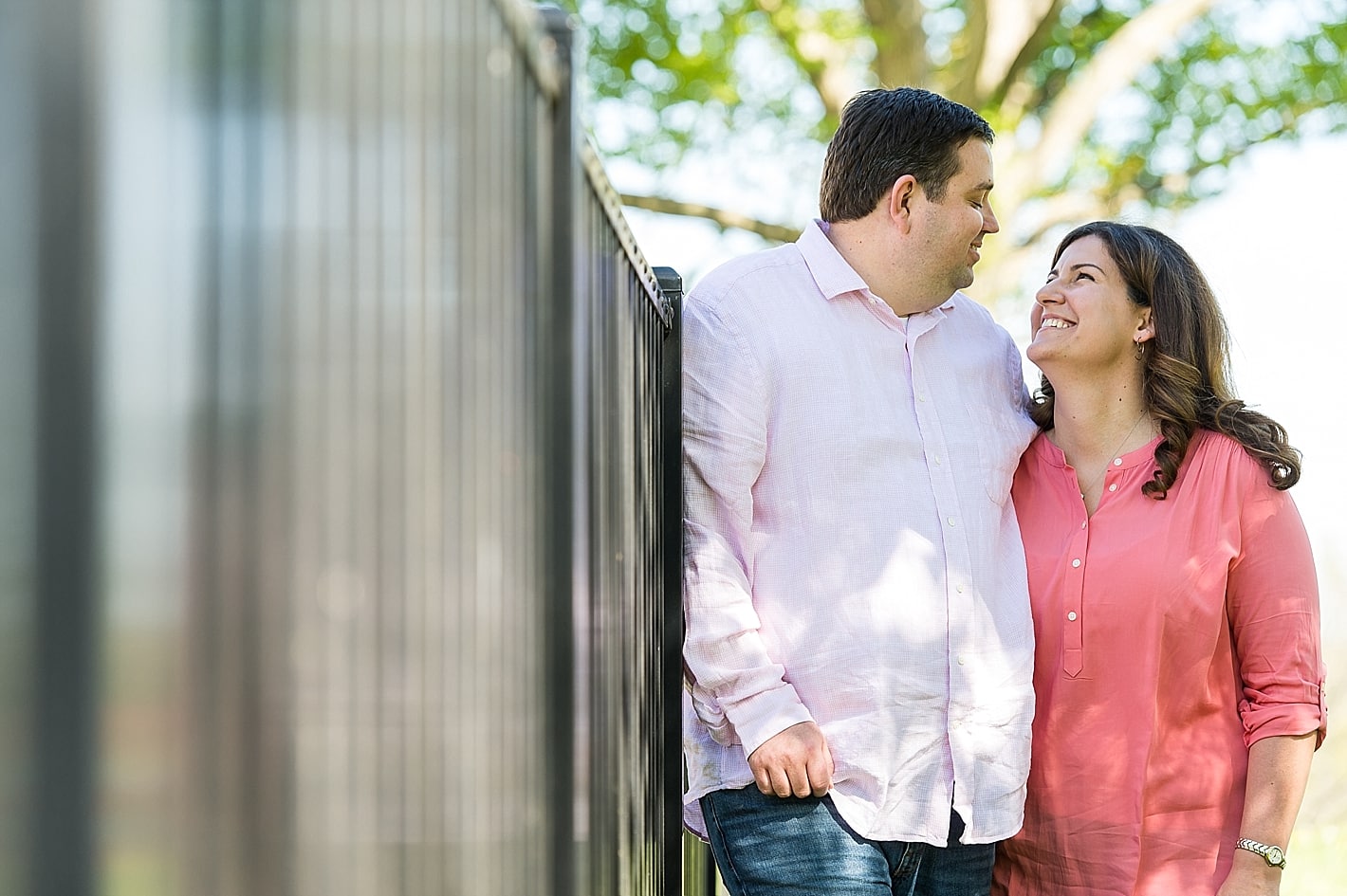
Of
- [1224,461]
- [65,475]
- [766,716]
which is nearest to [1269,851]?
[1224,461]

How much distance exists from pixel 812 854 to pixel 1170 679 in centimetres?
89

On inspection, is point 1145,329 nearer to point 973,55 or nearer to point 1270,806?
point 1270,806

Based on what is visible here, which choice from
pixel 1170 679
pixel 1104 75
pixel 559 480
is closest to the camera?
pixel 559 480

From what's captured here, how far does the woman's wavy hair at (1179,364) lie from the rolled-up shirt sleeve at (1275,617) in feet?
0.30

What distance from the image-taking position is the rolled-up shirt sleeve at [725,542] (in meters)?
2.66

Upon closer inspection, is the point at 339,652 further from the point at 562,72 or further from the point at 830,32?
the point at 830,32

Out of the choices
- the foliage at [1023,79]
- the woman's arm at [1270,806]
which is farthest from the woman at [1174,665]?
the foliage at [1023,79]

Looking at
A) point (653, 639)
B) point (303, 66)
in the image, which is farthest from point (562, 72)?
point (653, 639)

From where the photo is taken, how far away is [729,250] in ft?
40.8

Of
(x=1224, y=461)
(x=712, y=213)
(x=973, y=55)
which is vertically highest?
(x=973, y=55)

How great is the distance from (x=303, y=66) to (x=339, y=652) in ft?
1.24

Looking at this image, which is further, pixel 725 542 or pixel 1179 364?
pixel 1179 364

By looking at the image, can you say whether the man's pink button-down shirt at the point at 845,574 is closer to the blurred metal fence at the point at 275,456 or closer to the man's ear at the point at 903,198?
the man's ear at the point at 903,198

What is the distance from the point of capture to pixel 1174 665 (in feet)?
9.89
